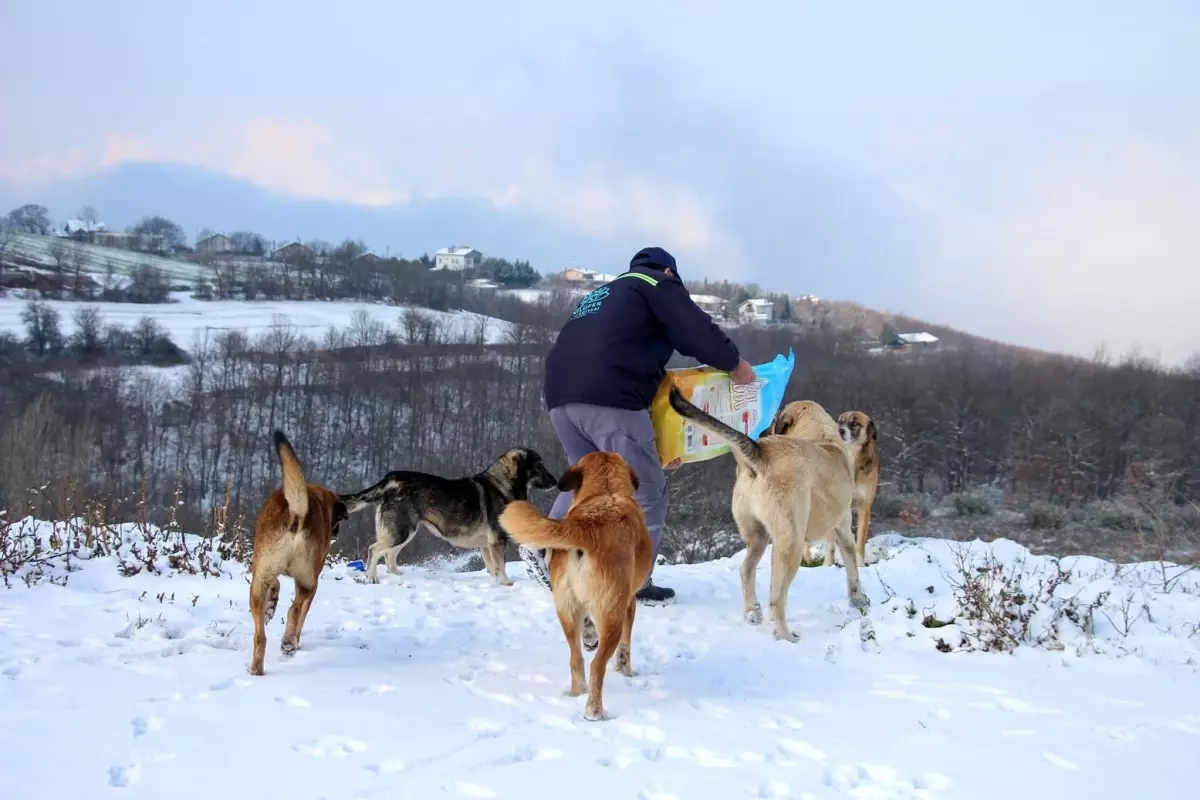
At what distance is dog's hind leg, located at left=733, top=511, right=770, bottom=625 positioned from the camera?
6078 millimetres

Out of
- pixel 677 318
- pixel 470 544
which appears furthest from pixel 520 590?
pixel 677 318

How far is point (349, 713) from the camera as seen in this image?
3885mm

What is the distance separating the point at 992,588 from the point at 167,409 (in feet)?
231

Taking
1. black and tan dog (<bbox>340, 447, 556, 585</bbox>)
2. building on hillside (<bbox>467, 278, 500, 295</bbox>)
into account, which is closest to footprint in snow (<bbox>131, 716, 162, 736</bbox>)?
black and tan dog (<bbox>340, 447, 556, 585</bbox>)

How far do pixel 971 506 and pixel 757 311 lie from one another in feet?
126

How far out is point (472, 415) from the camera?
68500mm

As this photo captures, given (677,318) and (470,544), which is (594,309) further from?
(470,544)

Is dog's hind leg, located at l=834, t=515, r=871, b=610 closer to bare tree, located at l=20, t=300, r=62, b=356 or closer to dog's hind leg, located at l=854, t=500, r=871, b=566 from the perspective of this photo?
dog's hind leg, located at l=854, t=500, r=871, b=566

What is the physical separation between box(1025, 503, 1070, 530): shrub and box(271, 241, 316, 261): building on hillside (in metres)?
102

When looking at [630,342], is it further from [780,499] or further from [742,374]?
[780,499]

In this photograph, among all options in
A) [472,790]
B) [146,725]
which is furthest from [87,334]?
[472,790]

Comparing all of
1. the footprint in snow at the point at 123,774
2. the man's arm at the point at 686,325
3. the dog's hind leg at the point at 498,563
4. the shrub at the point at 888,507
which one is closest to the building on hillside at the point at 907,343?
the shrub at the point at 888,507

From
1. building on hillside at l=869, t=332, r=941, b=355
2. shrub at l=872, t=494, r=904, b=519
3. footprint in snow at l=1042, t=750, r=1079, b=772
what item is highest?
building on hillside at l=869, t=332, r=941, b=355

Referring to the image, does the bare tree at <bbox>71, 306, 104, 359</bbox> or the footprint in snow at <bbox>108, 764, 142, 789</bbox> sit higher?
the footprint in snow at <bbox>108, 764, 142, 789</bbox>
